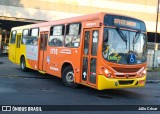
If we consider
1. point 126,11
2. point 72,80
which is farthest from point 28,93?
point 126,11

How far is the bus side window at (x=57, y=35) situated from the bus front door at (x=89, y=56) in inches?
77.2

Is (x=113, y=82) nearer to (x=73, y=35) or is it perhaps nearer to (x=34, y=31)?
(x=73, y=35)

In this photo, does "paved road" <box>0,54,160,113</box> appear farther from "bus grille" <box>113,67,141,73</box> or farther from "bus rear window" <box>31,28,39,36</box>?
"bus rear window" <box>31,28,39,36</box>

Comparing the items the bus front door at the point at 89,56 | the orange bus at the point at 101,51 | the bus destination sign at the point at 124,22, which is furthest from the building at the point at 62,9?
the bus destination sign at the point at 124,22

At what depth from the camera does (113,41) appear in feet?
37.3

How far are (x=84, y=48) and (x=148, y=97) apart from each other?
9.53 ft

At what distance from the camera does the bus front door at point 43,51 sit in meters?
15.7

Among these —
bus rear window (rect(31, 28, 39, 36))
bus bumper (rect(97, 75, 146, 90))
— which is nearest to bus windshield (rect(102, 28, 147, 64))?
bus bumper (rect(97, 75, 146, 90))

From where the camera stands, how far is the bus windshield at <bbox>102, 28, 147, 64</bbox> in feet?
37.0

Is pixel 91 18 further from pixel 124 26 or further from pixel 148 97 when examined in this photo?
pixel 148 97

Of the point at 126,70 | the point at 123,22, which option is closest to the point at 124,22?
the point at 123,22

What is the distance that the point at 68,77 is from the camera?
13312 mm

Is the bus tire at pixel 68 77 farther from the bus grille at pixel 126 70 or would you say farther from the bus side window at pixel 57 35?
the bus grille at pixel 126 70

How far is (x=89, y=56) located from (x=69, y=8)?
130 ft
